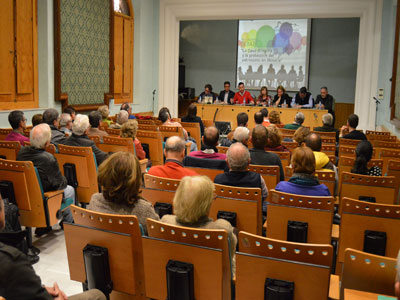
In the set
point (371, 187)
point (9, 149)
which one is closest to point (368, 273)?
point (371, 187)

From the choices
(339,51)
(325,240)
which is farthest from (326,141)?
(339,51)

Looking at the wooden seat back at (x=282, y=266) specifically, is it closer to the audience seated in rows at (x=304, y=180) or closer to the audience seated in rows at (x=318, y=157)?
the audience seated in rows at (x=304, y=180)

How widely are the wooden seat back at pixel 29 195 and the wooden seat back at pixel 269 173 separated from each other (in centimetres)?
181

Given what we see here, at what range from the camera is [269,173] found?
3682 mm

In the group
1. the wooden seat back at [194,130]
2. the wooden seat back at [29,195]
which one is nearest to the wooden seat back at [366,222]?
Result: the wooden seat back at [29,195]

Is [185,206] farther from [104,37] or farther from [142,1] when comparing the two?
[142,1]

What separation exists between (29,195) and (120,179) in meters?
1.54

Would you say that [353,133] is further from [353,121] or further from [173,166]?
[173,166]

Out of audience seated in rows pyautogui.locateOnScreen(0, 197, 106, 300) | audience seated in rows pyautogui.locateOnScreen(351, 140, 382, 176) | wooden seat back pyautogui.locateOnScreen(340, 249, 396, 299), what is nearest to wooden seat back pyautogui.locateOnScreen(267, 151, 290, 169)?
audience seated in rows pyautogui.locateOnScreen(351, 140, 382, 176)

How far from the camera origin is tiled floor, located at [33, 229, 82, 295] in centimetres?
317

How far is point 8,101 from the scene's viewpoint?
280 inches

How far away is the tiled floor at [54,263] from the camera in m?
3.17

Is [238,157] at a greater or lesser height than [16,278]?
greater

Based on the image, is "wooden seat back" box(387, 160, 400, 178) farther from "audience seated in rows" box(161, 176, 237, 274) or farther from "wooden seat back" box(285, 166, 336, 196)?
"audience seated in rows" box(161, 176, 237, 274)
